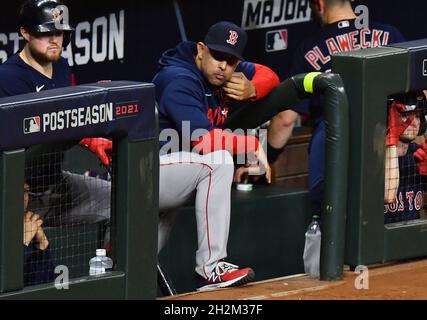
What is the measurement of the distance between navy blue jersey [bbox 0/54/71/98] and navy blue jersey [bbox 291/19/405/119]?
1.60 meters

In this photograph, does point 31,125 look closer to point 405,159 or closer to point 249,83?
point 249,83

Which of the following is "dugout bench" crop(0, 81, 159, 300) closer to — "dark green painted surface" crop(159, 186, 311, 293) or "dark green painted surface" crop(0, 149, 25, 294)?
"dark green painted surface" crop(0, 149, 25, 294)

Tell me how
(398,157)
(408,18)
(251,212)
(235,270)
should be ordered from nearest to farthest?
(235,270), (398,157), (251,212), (408,18)

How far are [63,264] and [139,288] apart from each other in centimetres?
32

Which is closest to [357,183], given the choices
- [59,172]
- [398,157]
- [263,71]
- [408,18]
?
[398,157]

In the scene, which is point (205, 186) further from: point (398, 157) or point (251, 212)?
point (251, 212)

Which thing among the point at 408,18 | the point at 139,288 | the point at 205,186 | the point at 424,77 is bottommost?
the point at 139,288

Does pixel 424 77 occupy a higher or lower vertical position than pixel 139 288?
higher

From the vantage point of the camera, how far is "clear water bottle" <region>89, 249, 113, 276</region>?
209 inches

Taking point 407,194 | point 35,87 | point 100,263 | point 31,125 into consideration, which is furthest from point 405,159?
point 31,125

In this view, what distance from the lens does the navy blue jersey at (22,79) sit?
18.3 feet

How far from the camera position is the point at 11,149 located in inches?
191

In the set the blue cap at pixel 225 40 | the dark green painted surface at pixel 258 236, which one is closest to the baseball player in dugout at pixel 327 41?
the dark green painted surface at pixel 258 236

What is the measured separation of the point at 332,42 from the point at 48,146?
7.66 feet
